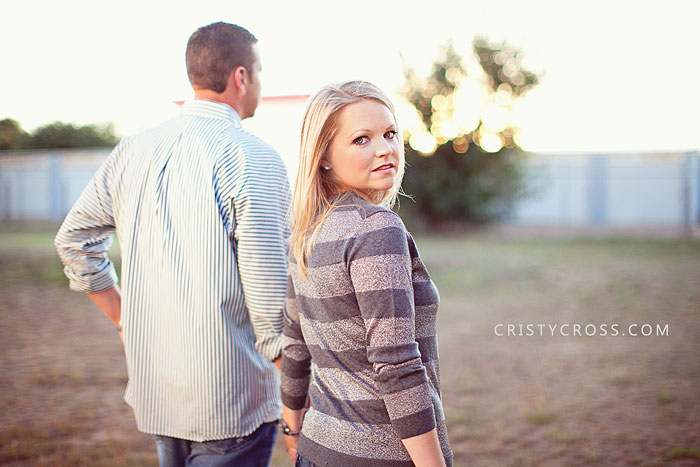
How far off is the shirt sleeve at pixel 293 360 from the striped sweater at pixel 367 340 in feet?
0.54

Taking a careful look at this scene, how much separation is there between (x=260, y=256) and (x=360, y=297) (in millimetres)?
545

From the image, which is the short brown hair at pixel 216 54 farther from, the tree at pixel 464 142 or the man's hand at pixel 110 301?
the tree at pixel 464 142

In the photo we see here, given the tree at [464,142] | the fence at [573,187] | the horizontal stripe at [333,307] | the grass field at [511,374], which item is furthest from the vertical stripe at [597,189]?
the horizontal stripe at [333,307]

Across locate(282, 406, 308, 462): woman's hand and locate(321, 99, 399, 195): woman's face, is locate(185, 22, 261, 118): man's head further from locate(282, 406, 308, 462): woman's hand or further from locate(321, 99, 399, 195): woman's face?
locate(282, 406, 308, 462): woman's hand

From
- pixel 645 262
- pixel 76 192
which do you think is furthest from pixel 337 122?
pixel 76 192

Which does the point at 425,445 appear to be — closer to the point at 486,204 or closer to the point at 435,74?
the point at 435,74

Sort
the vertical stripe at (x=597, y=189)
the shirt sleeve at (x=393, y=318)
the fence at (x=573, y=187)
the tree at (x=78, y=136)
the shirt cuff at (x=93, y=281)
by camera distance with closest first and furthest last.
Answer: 1. the shirt sleeve at (x=393, y=318)
2. the shirt cuff at (x=93, y=281)
3. the fence at (x=573, y=187)
4. the vertical stripe at (x=597, y=189)
5. the tree at (x=78, y=136)

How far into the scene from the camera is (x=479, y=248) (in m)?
14.0

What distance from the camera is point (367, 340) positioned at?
1284 millimetres

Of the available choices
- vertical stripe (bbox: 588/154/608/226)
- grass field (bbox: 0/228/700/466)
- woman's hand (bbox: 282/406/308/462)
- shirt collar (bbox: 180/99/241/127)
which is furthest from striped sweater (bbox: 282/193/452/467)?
vertical stripe (bbox: 588/154/608/226)

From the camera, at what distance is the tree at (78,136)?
21516 millimetres

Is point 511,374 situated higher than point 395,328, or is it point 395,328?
point 395,328

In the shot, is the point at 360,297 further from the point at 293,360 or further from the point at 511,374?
the point at 511,374

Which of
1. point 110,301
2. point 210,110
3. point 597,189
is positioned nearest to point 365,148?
point 210,110
